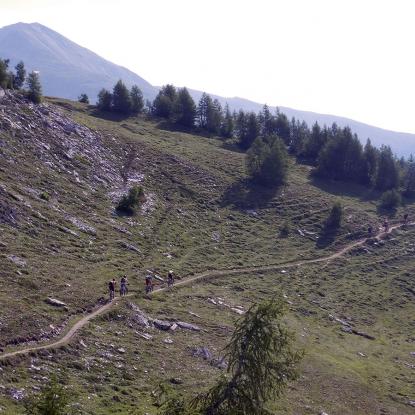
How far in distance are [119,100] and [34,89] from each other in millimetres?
38956

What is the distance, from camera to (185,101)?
133 m

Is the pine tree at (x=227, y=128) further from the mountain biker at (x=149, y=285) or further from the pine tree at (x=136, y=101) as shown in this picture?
the mountain biker at (x=149, y=285)

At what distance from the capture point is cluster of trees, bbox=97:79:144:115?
12131 centimetres

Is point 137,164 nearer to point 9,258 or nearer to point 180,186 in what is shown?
point 180,186

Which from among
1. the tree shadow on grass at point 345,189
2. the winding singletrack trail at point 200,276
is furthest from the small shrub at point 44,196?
the tree shadow on grass at point 345,189

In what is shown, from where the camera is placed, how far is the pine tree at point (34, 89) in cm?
8519

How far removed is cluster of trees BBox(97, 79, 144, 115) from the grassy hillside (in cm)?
1102

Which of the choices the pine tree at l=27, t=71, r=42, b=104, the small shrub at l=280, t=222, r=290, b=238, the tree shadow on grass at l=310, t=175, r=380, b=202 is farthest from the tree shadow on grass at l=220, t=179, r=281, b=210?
the pine tree at l=27, t=71, r=42, b=104

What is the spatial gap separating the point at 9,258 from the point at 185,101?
312 ft

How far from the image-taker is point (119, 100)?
12431 centimetres

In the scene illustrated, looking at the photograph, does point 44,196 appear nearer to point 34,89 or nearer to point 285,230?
point 34,89

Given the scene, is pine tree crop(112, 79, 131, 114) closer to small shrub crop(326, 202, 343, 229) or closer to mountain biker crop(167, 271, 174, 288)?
small shrub crop(326, 202, 343, 229)

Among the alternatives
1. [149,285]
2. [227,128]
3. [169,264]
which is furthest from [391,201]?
[149,285]

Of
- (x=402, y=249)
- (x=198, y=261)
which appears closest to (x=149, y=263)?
(x=198, y=261)
